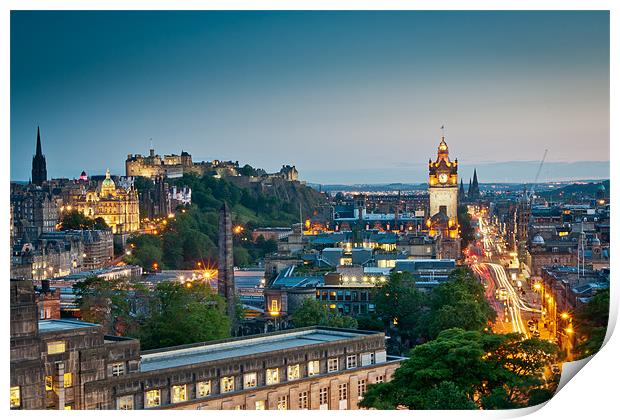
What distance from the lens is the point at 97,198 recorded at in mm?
81375

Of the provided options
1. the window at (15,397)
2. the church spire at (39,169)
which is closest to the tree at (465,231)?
the church spire at (39,169)

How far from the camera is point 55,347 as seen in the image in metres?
20.9

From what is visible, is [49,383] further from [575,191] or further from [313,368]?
[575,191]

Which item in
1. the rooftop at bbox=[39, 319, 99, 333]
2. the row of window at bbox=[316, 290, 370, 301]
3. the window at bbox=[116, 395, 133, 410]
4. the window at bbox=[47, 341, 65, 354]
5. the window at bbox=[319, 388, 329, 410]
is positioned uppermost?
the rooftop at bbox=[39, 319, 99, 333]

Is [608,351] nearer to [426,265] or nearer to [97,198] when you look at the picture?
[426,265]

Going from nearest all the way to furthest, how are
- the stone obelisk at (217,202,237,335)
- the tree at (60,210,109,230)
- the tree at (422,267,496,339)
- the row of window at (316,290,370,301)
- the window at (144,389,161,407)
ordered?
1. the window at (144,389,161,407)
2. the tree at (422,267,496,339)
3. the stone obelisk at (217,202,237,335)
4. the row of window at (316,290,370,301)
5. the tree at (60,210,109,230)

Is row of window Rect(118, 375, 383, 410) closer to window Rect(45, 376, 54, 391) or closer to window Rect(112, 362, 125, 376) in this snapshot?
window Rect(112, 362, 125, 376)

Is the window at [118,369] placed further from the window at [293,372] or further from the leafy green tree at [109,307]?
the leafy green tree at [109,307]

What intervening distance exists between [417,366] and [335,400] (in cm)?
414

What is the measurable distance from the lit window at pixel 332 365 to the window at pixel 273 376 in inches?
66.3

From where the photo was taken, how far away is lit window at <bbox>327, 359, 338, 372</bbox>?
25922 millimetres

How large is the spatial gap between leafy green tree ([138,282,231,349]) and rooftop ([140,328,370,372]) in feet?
11.3

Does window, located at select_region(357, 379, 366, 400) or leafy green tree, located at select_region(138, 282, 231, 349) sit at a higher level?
leafy green tree, located at select_region(138, 282, 231, 349)

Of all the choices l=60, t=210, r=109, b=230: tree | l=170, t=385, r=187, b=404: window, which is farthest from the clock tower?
l=170, t=385, r=187, b=404: window
